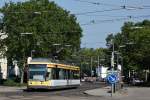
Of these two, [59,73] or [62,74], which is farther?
[62,74]

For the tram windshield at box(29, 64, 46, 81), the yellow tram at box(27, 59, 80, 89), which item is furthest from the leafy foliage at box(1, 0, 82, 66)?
the tram windshield at box(29, 64, 46, 81)

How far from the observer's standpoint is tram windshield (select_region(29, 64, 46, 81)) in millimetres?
52938

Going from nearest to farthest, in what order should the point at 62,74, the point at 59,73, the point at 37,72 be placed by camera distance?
the point at 37,72, the point at 59,73, the point at 62,74

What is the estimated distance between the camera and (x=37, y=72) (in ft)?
175

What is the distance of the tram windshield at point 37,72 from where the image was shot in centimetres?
5294

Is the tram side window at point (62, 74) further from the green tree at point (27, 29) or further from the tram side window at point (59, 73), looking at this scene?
the green tree at point (27, 29)

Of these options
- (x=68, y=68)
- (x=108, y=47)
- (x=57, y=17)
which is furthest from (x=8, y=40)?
(x=108, y=47)

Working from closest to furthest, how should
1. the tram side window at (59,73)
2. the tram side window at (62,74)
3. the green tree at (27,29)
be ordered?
the tram side window at (59,73) < the tram side window at (62,74) < the green tree at (27,29)

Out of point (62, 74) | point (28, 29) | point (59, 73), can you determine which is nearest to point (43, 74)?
point (59, 73)

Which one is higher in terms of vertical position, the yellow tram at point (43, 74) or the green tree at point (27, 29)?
the green tree at point (27, 29)

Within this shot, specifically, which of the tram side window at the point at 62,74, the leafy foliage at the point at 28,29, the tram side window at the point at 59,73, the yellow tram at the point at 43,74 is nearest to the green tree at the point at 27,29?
the leafy foliage at the point at 28,29

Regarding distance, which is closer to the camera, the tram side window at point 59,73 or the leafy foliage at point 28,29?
the tram side window at point 59,73

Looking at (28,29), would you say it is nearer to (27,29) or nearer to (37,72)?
(27,29)

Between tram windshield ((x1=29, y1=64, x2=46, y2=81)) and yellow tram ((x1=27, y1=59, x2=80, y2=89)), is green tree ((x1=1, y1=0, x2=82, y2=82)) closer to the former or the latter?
yellow tram ((x1=27, y1=59, x2=80, y2=89))
